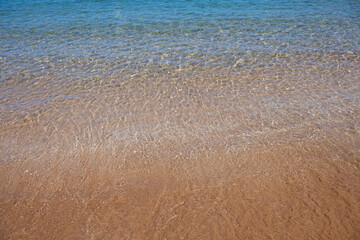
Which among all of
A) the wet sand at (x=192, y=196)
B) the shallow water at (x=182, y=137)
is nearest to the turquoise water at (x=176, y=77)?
the shallow water at (x=182, y=137)

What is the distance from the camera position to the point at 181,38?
8867 mm

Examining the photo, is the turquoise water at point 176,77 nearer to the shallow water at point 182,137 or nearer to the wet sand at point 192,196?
the shallow water at point 182,137

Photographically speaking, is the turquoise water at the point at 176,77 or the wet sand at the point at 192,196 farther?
the turquoise water at the point at 176,77

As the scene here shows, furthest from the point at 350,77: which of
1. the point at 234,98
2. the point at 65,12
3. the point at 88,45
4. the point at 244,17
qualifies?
the point at 65,12

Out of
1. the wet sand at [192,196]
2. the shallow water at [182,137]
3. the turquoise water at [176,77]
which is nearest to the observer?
the wet sand at [192,196]

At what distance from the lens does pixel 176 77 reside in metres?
6.25

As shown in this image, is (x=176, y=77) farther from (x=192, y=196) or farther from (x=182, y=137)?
(x=192, y=196)

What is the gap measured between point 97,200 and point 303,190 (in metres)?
2.51

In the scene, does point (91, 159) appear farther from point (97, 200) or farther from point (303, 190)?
point (303, 190)

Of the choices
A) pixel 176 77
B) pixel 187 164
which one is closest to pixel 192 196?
pixel 187 164

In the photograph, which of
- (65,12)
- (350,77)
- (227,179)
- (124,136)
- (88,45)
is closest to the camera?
(227,179)

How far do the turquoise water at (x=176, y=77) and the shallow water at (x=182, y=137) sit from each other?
0.04 metres

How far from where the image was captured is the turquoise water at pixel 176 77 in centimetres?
444

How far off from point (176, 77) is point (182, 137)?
2.42 metres
